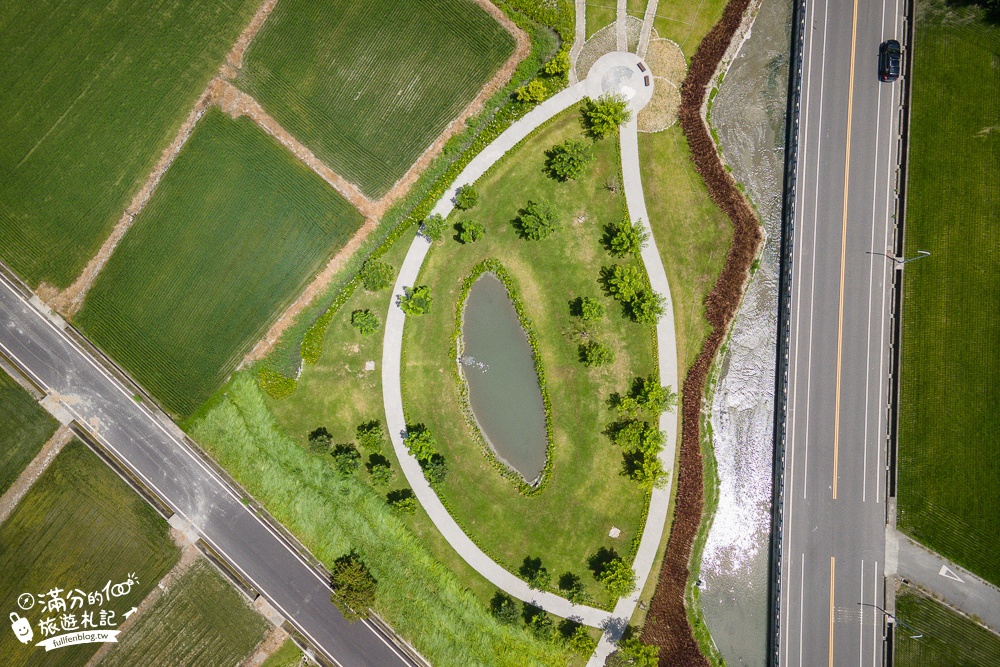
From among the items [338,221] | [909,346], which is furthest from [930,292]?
[338,221]

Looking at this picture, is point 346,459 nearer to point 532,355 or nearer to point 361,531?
point 361,531

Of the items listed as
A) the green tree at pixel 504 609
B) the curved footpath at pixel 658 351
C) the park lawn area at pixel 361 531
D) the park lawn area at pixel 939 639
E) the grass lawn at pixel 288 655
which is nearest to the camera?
the park lawn area at pixel 939 639

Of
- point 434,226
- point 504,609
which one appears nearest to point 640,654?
point 504,609

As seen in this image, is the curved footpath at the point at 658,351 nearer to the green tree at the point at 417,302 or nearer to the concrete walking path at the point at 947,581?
the green tree at the point at 417,302

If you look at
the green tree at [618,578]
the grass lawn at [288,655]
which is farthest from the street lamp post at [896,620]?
the grass lawn at [288,655]

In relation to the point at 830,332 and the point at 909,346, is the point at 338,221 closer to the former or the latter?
the point at 830,332

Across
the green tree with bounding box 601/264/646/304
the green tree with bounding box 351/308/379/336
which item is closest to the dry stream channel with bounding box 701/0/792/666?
the green tree with bounding box 601/264/646/304

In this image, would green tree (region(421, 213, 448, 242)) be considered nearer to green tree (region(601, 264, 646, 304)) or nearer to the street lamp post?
green tree (region(601, 264, 646, 304))
